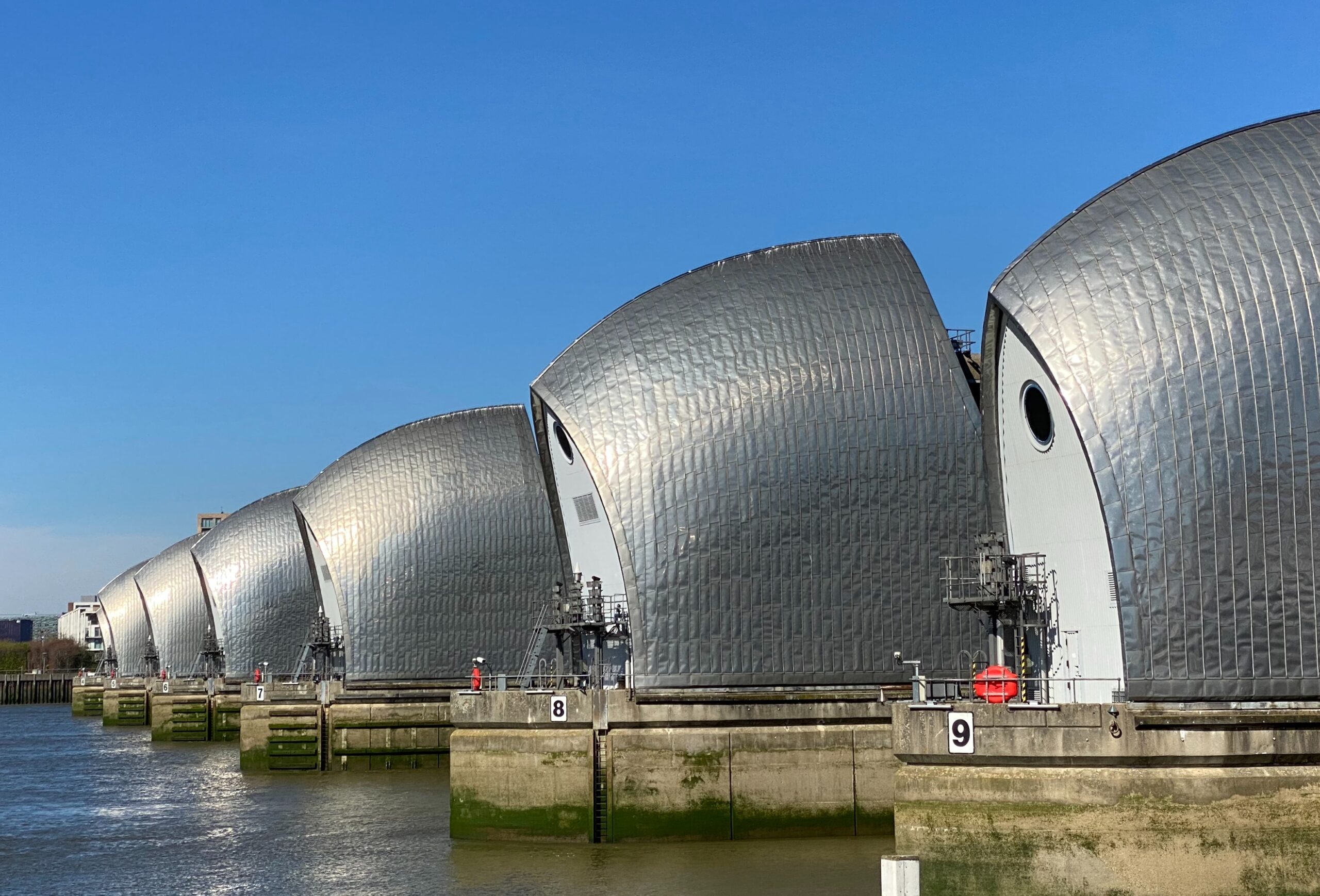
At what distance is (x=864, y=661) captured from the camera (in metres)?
37.6

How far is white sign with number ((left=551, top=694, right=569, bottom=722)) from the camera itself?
120 ft

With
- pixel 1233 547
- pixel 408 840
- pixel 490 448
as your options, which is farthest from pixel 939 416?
pixel 490 448

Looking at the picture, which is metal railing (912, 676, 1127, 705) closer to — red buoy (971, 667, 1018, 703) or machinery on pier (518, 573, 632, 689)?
red buoy (971, 667, 1018, 703)

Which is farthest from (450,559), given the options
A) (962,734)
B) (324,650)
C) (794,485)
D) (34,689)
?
(34,689)

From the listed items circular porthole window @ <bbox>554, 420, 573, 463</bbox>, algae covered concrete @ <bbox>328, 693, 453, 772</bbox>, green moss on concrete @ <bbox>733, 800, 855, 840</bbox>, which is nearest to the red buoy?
green moss on concrete @ <bbox>733, 800, 855, 840</bbox>

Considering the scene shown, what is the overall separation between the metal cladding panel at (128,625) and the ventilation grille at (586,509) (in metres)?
73.7

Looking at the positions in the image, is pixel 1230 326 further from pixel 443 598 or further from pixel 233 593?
pixel 233 593

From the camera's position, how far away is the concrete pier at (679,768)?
35281 mm

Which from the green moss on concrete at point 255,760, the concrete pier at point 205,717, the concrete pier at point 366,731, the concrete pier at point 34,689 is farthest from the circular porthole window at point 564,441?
the concrete pier at point 34,689

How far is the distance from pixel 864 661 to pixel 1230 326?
1401cm

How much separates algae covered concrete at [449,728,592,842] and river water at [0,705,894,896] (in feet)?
2.01

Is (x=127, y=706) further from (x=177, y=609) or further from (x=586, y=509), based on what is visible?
(x=586, y=509)

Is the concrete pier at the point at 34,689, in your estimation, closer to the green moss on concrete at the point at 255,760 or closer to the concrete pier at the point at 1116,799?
the green moss on concrete at the point at 255,760

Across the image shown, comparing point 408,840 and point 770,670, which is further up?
point 770,670
